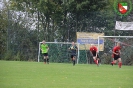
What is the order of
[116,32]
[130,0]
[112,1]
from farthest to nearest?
[112,1] → [130,0] → [116,32]

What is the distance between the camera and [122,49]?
1368 inches

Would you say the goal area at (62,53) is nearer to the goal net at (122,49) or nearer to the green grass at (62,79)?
the goal net at (122,49)

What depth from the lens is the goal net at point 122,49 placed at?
1355 inches

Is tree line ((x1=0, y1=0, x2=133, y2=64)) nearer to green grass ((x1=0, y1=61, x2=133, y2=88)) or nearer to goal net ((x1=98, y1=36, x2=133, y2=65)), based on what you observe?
goal net ((x1=98, y1=36, x2=133, y2=65))

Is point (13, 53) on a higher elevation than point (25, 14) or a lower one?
lower

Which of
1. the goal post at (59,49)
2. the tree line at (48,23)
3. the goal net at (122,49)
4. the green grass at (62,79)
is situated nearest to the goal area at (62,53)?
the goal post at (59,49)

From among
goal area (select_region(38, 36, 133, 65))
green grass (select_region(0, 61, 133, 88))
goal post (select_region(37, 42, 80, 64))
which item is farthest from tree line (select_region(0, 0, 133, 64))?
green grass (select_region(0, 61, 133, 88))

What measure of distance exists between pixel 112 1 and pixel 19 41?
Result: 942 cm

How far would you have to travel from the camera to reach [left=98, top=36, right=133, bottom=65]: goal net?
34.4m

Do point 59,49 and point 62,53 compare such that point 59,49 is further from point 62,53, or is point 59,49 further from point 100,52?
point 100,52

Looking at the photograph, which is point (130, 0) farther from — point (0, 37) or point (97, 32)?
point (0, 37)

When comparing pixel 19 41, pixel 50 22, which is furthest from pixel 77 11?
pixel 19 41

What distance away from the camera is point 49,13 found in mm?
39562

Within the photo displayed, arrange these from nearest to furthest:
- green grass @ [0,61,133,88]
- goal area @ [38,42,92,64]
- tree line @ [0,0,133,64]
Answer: green grass @ [0,61,133,88], goal area @ [38,42,92,64], tree line @ [0,0,133,64]
